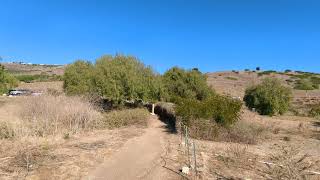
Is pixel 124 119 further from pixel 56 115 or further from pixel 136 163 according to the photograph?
pixel 136 163

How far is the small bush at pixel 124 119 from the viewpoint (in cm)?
2544

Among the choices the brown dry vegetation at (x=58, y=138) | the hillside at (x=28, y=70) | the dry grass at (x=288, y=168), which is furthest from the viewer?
the hillside at (x=28, y=70)

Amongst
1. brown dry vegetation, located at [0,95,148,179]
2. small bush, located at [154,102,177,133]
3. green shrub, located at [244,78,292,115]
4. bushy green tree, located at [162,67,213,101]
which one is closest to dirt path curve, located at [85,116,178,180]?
brown dry vegetation, located at [0,95,148,179]

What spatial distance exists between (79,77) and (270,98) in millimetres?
19469

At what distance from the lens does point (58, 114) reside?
74.4 ft

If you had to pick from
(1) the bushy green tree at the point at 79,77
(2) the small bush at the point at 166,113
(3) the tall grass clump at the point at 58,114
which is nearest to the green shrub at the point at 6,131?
(3) the tall grass clump at the point at 58,114

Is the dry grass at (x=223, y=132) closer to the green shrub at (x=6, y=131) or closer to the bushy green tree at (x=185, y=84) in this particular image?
the green shrub at (x=6, y=131)

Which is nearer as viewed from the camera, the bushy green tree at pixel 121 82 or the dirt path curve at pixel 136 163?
the dirt path curve at pixel 136 163

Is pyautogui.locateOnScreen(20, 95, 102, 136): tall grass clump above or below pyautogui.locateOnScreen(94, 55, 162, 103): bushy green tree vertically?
below

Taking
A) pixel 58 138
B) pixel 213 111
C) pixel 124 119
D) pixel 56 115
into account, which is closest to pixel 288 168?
pixel 58 138

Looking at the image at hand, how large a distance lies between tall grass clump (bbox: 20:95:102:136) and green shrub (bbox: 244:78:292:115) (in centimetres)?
2163

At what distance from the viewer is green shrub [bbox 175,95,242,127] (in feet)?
70.3

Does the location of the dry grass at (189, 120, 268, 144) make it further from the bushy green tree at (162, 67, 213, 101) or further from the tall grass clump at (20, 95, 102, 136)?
the bushy green tree at (162, 67, 213, 101)

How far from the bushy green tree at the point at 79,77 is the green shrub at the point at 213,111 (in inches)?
546
